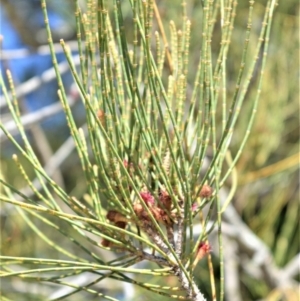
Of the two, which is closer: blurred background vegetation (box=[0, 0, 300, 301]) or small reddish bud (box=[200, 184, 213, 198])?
small reddish bud (box=[200, 184, 213, 198])

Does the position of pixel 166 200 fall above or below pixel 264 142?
below

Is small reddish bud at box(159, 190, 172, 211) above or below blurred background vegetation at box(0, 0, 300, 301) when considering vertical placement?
below

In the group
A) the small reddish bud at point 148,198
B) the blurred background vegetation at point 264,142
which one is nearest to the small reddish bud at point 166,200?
the small reddish bud at point 148,198

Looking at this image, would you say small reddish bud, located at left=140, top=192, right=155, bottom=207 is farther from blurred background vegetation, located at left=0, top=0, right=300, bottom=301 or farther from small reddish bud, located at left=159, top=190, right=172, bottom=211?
blurred background vegetation, located at left=0, top=0, right=300, bottom=301

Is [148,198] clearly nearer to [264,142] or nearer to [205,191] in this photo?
[205,191]

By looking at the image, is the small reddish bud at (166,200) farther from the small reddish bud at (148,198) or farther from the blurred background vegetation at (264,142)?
the blurred background vegetation at (264,142)

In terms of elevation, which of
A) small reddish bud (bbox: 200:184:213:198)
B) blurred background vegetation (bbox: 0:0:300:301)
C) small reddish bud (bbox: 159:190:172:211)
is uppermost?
blurred background vegetation (bbox: 0:0:300:301)

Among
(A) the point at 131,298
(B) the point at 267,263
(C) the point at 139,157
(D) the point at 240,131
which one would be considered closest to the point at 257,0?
(D) the point at 240,131

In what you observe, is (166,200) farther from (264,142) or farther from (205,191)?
(264,142)

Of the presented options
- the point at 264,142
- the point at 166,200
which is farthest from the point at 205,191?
the point at 264,142

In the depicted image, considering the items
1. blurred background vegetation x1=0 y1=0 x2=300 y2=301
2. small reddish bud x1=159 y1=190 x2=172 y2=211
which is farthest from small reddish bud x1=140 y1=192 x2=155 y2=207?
blurred background vegetation x1=0 y1=0 x2=300 y2=301

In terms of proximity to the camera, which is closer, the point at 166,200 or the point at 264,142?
the point at 166,200
